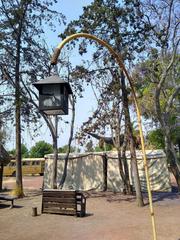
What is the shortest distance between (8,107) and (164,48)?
10.7 metres

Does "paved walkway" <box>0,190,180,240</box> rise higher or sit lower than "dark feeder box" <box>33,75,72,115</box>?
lower

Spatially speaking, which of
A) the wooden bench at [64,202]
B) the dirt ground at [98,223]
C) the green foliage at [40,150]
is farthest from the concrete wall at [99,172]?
the green foliage at [40,150]

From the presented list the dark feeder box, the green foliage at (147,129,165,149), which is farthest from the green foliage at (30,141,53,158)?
the dark feeder box

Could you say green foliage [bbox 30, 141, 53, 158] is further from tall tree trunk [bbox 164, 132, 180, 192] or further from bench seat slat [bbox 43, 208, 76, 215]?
bench seat slat [bbox 43, 208, 76, 215]

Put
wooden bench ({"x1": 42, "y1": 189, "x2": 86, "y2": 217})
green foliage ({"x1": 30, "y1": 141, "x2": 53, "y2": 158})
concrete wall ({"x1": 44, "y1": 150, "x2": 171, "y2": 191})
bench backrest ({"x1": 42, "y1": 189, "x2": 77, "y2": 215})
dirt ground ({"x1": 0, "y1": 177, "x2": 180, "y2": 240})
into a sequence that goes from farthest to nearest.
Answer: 1. green foliage ({"x1": 30, "y1": 141, "x2": 53, "y2": 158})
2. concrete wall ({"x1": 44, "y1": 150, "x2": 171, "y2": 191})
3. bench backrest ({"x1": 42, "y1": 189, "x2": 77, "y2": 215})
4. wooden bench ({"x1": 42, "y1": 189, "x2": 86, "y2": 217})
5. dirt ground ({"x1": 0, "y1": 177, "x2": 180, "y2": 240})

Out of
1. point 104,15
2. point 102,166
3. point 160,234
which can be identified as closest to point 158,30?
point 104,15

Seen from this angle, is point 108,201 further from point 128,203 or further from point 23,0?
point 23,0

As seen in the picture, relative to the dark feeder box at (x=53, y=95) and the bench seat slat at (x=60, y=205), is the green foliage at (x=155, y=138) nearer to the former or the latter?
the bench seat slat at (x=60, y=205)

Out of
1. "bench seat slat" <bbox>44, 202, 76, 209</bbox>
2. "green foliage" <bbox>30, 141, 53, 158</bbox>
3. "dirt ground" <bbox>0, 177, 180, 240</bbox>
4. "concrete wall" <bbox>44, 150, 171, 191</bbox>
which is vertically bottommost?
"dirt ground" <bbox>0, 177, 180, 240</bbox>

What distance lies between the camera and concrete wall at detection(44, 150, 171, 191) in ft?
81.0

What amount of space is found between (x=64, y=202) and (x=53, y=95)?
8.64m

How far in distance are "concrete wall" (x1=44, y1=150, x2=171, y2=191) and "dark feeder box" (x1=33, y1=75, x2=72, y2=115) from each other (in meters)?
17.9

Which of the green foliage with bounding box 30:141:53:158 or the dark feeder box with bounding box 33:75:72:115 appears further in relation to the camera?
the green foliage with bounding box 30:141:53:158

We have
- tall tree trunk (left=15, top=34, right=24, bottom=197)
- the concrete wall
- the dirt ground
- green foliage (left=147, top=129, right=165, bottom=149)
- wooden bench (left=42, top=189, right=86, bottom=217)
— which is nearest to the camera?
the dirt ground
